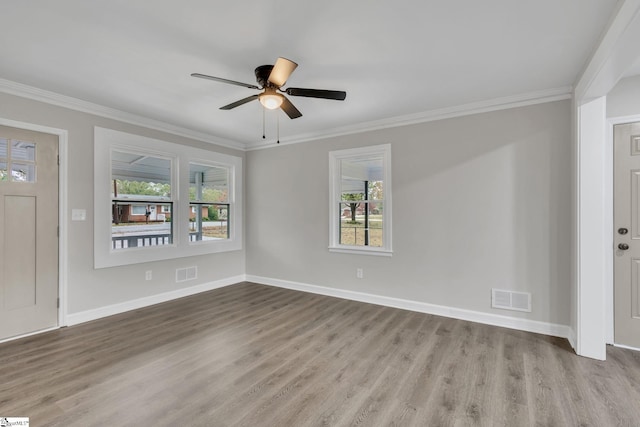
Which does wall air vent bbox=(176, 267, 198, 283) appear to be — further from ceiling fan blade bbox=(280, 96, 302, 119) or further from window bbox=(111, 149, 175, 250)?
ceiling fan blade bbox=(280, 96, 302, 119)

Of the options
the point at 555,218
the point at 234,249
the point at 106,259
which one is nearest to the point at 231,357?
the point at 106,259

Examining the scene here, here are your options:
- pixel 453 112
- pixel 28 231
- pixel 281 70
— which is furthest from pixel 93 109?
pixel 453 112

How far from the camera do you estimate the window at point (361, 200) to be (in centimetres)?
423

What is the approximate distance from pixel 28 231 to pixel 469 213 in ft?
16.0

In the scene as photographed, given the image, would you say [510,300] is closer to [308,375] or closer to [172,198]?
[308,375]

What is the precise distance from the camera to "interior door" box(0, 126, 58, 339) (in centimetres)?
304

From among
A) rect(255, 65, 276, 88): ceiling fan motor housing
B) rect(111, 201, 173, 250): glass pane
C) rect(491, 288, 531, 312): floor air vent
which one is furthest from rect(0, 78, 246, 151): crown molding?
rect(491, 288, 531, 312): floor air vent

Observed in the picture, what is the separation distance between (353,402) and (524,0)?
280 cm

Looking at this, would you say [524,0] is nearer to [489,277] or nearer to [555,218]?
[555,218]

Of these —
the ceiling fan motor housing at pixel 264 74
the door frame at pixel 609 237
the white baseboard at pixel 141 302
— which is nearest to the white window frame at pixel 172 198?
the white baseboard at pixel 141 302

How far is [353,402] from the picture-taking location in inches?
82.0

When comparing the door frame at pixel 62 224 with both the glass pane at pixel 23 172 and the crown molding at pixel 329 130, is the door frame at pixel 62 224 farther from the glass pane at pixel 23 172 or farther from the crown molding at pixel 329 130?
the crown molding at pixel 329 130

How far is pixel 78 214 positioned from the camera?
353 cm

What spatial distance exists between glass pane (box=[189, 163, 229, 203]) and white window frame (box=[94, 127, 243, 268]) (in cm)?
11
